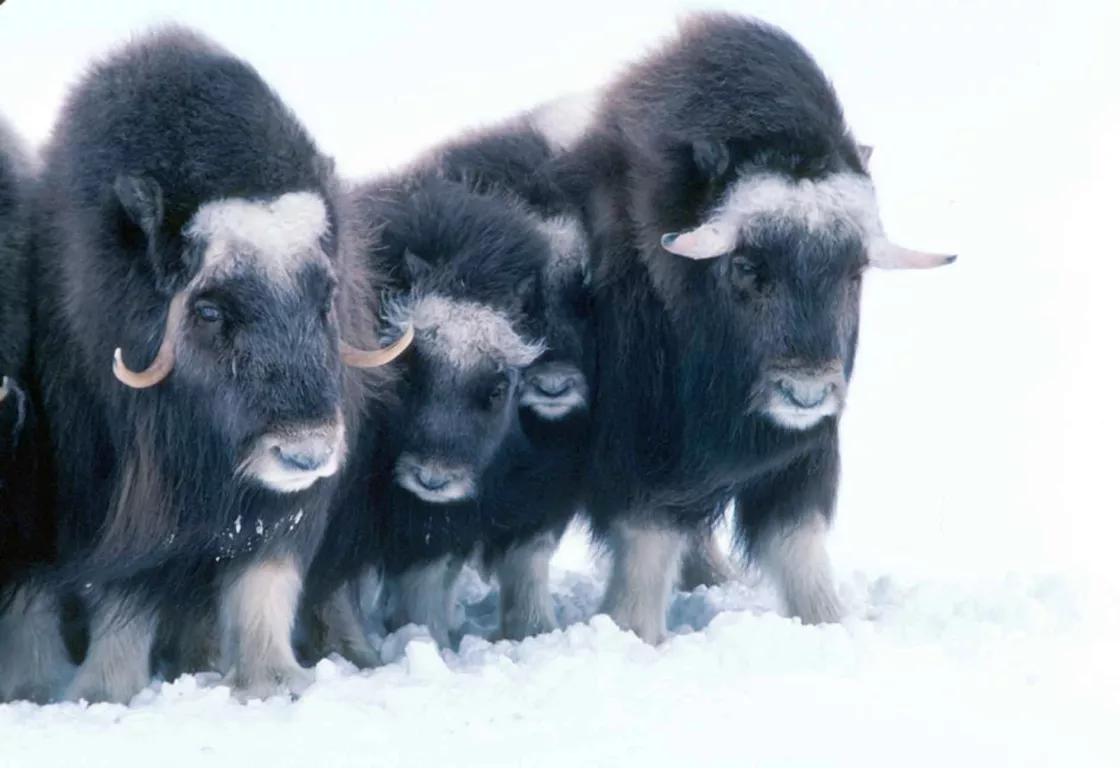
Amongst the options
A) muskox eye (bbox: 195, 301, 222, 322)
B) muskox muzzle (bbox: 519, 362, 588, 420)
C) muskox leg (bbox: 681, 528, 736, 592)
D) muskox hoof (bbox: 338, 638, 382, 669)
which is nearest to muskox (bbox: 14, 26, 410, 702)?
muskox eye (bbox: 195, 301, 222, 322)

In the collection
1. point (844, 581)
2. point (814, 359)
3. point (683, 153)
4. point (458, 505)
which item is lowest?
point (844, 581)

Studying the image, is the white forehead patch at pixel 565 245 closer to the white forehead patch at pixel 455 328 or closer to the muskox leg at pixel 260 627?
the white forehead patch at pixel 455 328

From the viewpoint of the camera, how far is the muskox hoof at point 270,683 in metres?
4.73

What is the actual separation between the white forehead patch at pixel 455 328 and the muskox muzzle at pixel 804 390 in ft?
2.52

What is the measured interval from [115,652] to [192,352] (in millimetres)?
993

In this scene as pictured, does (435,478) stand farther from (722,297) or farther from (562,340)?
(722,297)

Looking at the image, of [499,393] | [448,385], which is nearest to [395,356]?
[448,385]

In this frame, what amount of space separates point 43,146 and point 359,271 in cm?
97

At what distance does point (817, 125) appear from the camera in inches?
209

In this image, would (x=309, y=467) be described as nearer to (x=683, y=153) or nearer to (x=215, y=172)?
(x=215, y=172)

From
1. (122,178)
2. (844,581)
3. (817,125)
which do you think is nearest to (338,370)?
(122,178)

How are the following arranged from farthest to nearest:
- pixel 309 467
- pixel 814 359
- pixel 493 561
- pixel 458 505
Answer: pixel 493 561, pixel 458 505, pixel 814 359, pixel 309 467

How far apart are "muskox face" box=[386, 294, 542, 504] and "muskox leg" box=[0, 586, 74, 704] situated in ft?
3.49

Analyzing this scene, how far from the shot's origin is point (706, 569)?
6.89 m
